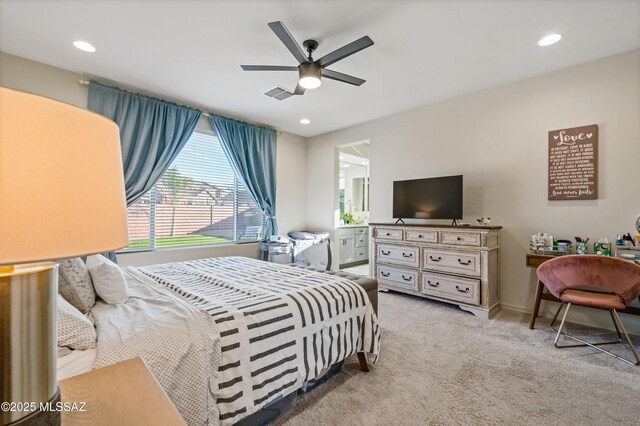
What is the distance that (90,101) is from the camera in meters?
3.20

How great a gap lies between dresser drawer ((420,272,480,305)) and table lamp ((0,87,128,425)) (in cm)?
350

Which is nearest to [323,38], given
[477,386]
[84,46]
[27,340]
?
[84,46]

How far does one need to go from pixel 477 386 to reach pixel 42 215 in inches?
95.0

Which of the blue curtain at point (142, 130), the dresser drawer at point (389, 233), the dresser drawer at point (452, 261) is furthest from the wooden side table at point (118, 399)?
the dresser drawer at point (389, 233)

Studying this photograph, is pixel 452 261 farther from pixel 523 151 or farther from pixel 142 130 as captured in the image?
pixel 142 130

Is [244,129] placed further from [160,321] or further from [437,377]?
[437,377]

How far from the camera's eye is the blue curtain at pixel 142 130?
3.30 meters

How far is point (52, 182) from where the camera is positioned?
17.2 inches

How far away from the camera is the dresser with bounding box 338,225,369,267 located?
5.87m

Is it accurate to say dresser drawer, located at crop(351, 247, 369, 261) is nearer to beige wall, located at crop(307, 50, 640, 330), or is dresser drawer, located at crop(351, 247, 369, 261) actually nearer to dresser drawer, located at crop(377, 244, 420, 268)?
beige wall, located at crop(307, 50, 640, 330)

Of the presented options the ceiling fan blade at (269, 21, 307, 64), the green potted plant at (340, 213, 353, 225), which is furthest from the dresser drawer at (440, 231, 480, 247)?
the green potted plant at (340, 213, 353, 225)

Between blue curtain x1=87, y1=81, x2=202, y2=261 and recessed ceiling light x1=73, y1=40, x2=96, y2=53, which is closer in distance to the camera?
recessed ceiling light x1=73, y1=40, x2=96, y2=53

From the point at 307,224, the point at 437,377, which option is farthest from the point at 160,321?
the point at 307,224

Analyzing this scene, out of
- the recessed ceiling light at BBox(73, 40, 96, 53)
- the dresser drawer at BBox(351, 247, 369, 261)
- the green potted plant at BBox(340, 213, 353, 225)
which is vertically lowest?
the dresser drawer at BBox(351, 247, 369, 261)
